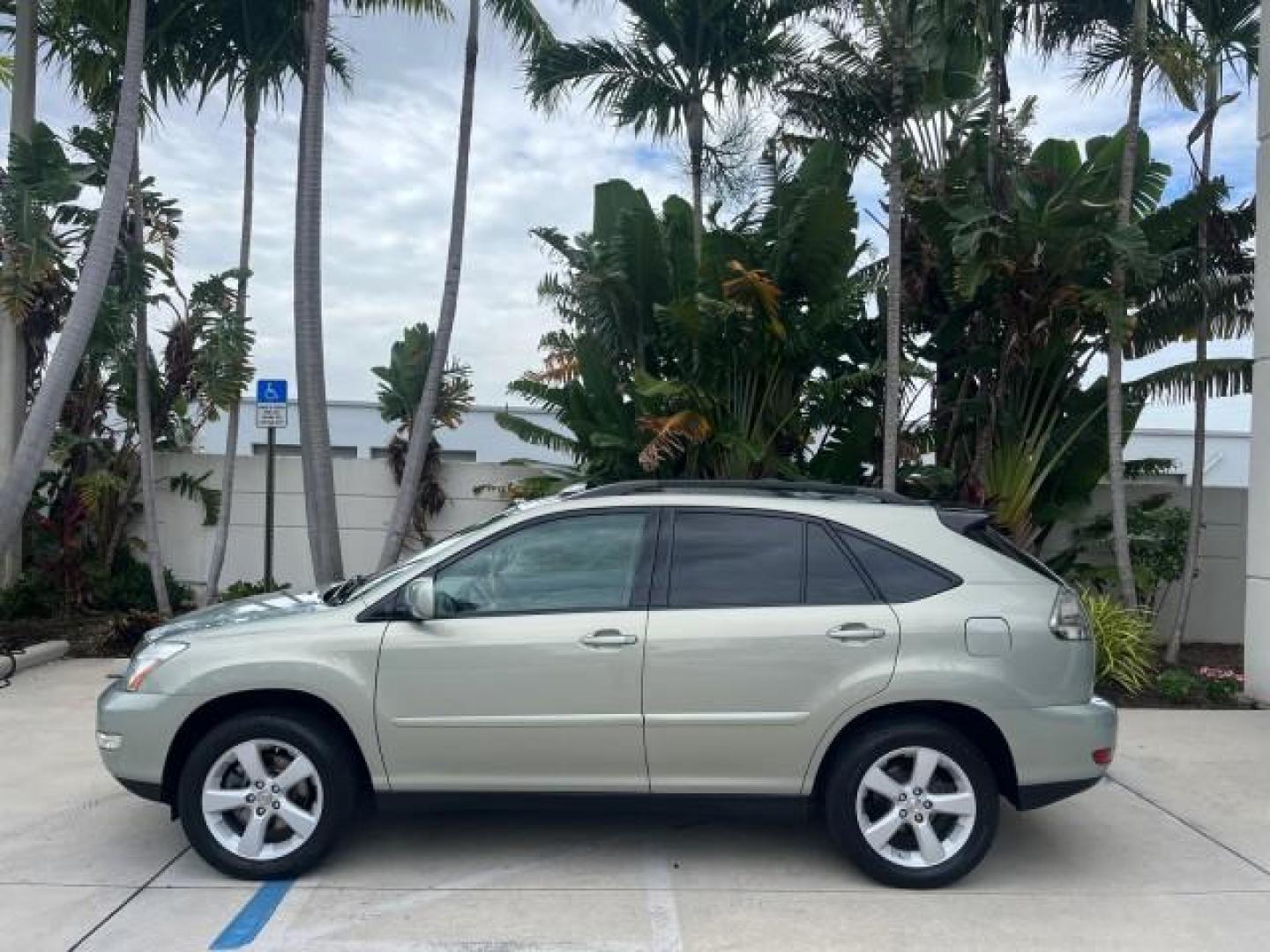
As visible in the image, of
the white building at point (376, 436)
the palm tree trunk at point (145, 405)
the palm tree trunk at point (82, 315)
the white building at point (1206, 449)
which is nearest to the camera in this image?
the palm tree trunk at point (82, 315)

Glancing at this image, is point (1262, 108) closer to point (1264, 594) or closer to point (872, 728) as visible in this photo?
point (1264, 594)

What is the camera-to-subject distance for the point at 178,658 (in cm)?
486

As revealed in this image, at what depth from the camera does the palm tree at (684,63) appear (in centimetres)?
1126

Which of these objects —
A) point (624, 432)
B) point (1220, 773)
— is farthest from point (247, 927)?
point (624, 432)

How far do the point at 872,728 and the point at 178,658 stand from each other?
3.03 metres

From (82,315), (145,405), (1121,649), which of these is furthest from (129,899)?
(1121,649)

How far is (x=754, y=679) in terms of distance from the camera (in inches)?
188

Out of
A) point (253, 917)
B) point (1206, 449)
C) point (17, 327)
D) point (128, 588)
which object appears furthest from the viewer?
point (1206, 449)

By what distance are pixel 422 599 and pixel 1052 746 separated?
2.77 metres

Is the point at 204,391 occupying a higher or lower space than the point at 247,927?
higher

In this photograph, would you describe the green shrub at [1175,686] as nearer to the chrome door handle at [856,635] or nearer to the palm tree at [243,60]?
the chrome door handle at [856,635]

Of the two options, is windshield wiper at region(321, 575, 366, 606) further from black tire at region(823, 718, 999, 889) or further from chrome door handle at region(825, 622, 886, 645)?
black tire at region(823, 718, 999, 889)

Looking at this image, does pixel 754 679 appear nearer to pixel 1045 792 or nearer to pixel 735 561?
pixel 735 561

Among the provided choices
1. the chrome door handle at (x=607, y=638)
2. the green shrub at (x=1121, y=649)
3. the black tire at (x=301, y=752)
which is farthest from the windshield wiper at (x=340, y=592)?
the green shrub at (x=1121, y=649)
